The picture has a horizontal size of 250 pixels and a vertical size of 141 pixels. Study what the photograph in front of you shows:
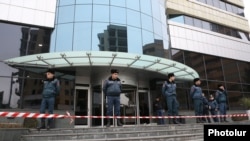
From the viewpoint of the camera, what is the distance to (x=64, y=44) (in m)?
13.3

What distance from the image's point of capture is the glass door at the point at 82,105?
13742mm

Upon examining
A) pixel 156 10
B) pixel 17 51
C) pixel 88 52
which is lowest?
pixel 88 52

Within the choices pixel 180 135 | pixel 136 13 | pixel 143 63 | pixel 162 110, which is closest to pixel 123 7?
pixel 136 13

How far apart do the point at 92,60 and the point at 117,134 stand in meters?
6.18

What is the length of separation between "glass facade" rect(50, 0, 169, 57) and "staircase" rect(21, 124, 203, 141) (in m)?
6.23

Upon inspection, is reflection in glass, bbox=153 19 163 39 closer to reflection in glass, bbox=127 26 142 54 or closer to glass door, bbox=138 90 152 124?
reflection in glass, bbox=127 26 142 54

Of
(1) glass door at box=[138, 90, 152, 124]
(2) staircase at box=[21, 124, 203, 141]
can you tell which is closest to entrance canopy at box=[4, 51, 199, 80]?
(1) glass door at box=[138, 90, 152, 124]

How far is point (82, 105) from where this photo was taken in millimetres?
14055

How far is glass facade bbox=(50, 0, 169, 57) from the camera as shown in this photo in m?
13.2

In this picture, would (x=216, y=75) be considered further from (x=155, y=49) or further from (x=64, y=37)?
(x=64, y=37)

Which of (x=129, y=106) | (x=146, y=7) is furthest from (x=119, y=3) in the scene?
(x=129, y=106)

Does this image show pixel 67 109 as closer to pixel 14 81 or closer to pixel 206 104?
Answer: pixel 14 81

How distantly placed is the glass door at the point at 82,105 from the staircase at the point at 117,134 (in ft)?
20.2

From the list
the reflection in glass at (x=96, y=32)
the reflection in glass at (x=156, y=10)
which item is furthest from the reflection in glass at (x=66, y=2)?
the reflection in glass at (x=156, y=10)
